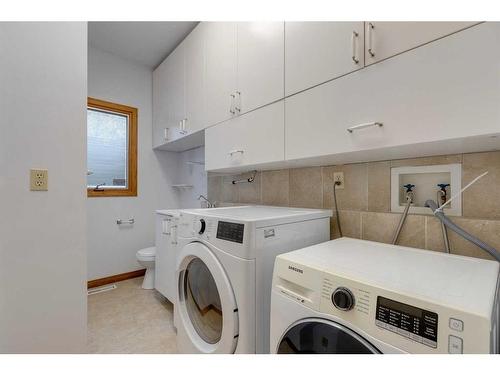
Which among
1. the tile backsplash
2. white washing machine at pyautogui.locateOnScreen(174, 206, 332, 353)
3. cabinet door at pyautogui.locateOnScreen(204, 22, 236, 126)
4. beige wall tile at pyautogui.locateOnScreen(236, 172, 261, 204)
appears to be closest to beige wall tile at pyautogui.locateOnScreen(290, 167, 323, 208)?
the tile backsplash

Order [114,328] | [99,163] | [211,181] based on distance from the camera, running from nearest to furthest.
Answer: [114,328] < [211,181] < [99,163]

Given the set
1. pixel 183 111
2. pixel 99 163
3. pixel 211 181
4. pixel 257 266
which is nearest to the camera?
pixel 257 266

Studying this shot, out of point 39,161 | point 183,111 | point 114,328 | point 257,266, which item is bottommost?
point 114,328

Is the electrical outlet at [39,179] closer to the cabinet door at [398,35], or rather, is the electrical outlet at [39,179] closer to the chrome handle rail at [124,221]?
the chrome handle rail at [124,221]

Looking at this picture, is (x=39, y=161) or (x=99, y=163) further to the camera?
(x=99, y=163)

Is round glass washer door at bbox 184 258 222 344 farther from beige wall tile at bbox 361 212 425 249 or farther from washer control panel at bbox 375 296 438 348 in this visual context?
beige wall tile at bbox 361 212 425 249

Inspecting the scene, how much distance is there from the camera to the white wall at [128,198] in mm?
2508

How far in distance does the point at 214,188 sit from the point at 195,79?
1022 millimetres

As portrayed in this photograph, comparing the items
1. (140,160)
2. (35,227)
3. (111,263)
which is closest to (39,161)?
(35,227)

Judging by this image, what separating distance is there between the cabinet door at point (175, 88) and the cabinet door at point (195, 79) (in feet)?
0.34

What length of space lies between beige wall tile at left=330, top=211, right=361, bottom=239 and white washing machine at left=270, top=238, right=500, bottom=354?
38 centimetres

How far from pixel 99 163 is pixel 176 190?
0.92 metres

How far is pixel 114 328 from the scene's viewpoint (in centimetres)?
180
